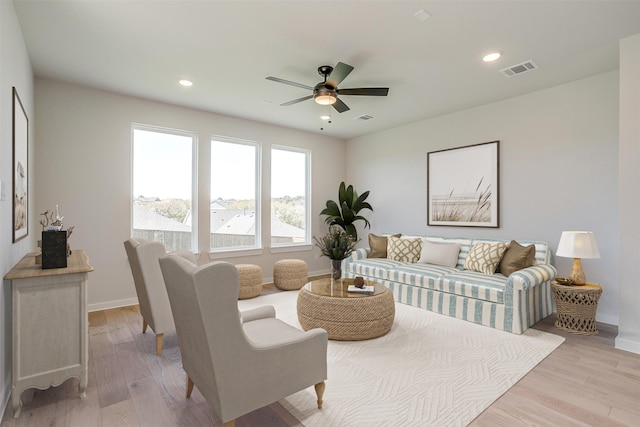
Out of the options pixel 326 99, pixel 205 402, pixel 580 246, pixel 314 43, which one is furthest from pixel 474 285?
pixel 314 43

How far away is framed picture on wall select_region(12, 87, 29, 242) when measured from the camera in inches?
97.7

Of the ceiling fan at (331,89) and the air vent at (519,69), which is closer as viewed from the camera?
the ceiling fan at (331,89)

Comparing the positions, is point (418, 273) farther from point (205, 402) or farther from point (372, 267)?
point (205, 402)

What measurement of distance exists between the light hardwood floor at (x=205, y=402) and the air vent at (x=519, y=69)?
112 inches

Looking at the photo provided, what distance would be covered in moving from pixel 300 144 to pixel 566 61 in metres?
4.14

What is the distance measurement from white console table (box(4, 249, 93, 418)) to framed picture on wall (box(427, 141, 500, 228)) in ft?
15.4

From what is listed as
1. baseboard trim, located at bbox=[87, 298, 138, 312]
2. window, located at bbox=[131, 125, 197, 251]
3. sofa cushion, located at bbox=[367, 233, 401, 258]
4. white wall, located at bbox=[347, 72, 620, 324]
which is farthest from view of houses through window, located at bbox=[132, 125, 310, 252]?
white wall, located at bbox=[347, 72, 620, 324]

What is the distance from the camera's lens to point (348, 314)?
3.01 m

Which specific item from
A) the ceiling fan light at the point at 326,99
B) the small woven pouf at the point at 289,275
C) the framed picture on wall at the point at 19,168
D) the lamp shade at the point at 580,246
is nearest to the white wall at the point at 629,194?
the lamp shade at the point at 580,246

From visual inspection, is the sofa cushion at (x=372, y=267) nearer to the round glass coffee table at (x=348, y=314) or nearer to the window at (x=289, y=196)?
the round glass coffee table at (x=348, y=314)

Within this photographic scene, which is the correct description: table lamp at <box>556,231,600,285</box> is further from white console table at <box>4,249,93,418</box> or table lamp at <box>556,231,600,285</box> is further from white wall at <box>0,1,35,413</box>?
white wall at <box>0,1,35,413</box>

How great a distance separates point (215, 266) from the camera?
146 cm

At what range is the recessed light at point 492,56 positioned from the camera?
316cm

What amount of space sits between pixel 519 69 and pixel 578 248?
1.99 m
